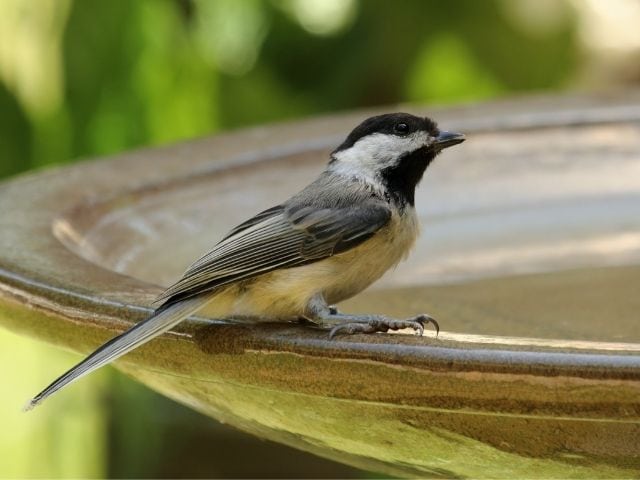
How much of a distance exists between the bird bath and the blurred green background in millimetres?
1070

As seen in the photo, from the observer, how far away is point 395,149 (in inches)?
83.0

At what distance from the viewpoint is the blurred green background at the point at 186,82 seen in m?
3.78

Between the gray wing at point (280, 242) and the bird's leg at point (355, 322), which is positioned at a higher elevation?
the gray wing at point (280, 242)

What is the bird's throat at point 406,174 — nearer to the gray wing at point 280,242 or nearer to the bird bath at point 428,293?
the gray wing at point 280,242

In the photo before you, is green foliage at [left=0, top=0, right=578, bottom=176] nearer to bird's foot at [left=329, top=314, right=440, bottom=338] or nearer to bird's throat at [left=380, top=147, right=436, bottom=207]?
bird's throat at [left=380, top=147, right=436, bottom=207]

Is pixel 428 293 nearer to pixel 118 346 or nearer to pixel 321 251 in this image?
pixel 321 251

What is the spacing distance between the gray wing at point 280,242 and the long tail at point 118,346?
0.19ft

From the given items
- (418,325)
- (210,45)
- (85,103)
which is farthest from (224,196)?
(210,45)

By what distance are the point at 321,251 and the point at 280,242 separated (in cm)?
7

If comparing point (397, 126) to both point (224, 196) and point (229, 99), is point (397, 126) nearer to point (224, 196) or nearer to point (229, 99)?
point (224, 196)

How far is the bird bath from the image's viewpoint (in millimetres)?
1477

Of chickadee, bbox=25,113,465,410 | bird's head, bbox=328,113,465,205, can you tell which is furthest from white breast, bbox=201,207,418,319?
bird's head, bbox=328,113,465,205

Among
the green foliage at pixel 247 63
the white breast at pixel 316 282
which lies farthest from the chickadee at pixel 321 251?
the green foliage at pixel 247 63

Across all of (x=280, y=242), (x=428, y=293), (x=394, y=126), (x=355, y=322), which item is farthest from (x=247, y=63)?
(x=355, y=322)
